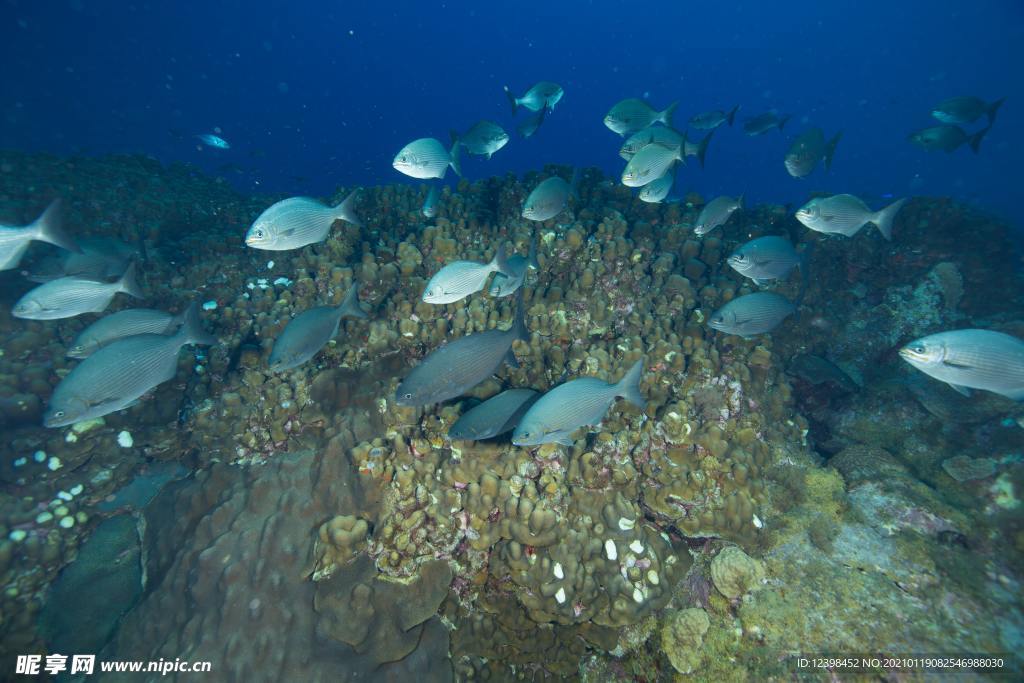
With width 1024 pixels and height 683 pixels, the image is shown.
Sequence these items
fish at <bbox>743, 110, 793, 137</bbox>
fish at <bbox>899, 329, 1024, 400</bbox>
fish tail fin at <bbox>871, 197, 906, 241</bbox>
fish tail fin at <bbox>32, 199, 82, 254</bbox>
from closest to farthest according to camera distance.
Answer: fish at <bbox>899, 329, 1024, 400</bbox> → fish tail fin at <bbox>32, 199, 82, 254</bbox> → fish tail fin at <bbox>871, 197, 906, 241</bbox> → fish at <bbox>743, 110, 793, 137</bbox>

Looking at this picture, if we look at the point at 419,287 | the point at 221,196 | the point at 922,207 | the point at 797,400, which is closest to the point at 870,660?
the point at 797,400

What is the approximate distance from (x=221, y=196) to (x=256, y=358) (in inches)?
393

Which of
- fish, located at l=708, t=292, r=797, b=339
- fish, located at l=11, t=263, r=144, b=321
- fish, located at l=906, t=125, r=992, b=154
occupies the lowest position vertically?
fish, located at l=708, t=292, r=797, b=339

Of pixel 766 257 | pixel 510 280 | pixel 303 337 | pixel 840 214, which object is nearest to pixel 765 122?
pixel 840 214

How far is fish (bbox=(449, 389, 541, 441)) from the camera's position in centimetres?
326

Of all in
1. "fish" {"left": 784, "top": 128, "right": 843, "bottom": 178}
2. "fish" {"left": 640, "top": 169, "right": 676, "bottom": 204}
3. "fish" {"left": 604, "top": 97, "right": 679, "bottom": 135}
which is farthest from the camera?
"fish" {"left": 604, "top": 97, "right": 679, "bottom": 135}

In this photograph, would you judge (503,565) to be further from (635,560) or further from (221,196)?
(221,196)

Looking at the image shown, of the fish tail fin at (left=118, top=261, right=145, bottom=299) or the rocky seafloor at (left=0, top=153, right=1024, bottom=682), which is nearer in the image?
the rocky seafloor at (left=0, top=153, right=1024, bottom=682)

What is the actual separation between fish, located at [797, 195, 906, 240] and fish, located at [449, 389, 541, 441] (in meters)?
4.43

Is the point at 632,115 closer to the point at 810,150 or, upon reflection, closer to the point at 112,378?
the point at 810,150

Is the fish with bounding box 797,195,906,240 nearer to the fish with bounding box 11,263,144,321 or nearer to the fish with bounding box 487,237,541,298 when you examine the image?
the fish with bounding box 487,237,541,298

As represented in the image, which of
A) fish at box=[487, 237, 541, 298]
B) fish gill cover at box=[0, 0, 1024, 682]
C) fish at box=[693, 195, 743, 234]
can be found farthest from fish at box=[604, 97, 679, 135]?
fish at box=[487, 237, 541, 298]

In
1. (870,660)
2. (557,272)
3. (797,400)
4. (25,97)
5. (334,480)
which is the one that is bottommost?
(797,400)

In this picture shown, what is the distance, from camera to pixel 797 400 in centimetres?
593
